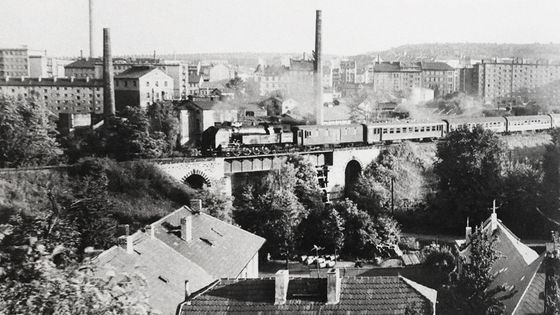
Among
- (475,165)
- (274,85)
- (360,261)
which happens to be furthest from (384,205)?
(274,85)

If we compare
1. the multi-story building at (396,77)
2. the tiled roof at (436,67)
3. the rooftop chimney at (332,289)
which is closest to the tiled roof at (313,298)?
the rooftop chimney at (332,289)

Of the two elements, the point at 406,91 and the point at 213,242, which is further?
the point at 406,91

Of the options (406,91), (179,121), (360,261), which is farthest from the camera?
(406,91)

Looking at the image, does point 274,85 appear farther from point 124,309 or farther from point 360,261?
point 124,309

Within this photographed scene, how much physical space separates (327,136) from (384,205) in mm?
10667

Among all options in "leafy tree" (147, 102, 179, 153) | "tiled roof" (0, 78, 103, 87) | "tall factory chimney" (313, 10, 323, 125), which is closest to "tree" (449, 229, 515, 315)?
"leafy tree" (147, 102, 179, 153)

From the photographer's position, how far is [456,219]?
55.9 metres

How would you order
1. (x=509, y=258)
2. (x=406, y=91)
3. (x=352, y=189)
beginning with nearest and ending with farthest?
(x=509, y=258), (x=352, y=189), (x=406, y=91)

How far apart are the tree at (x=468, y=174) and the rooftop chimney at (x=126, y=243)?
35984 mm

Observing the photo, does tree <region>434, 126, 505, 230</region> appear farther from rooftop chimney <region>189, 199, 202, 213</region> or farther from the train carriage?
rooftop chimney <region>189, 199, 202, 213</region>

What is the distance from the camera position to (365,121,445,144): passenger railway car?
224 ft

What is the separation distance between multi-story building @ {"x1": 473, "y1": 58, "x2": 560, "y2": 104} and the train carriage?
4288cm

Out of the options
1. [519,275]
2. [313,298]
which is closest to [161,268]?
[313,298]

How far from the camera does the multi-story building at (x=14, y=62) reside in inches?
3925
